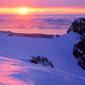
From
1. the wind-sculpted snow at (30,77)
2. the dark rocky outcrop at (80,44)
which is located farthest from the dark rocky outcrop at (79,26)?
the wind-sculpted snow at (30,77)

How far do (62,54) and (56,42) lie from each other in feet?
9.25

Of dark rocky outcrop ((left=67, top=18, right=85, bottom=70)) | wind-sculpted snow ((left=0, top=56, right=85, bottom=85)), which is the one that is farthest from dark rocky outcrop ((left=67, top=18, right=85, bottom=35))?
wind-sculpted snow ((left=0, top=56, right=85, bottom=85))

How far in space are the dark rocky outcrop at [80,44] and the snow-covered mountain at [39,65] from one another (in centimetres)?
36

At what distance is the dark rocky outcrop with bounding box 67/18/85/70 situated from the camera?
25353mm

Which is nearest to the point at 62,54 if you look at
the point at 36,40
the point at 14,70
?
the point at 36,40

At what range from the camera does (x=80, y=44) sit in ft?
86.2

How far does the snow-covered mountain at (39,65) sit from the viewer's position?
6.86 meters

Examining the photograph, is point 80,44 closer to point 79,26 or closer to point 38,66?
point 79,26

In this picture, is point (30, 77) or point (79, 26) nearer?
point (30, 77)

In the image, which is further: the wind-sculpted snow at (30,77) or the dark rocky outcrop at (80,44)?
the dark rocky outcrop at (80,44)

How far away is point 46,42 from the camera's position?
31047mm

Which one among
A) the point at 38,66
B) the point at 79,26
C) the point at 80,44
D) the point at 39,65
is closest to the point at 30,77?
the point at 38,66

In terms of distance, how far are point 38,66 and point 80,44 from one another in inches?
705

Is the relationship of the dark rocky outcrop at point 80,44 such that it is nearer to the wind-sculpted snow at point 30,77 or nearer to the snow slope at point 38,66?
the snow slope at point 38,66
